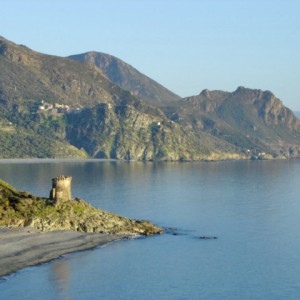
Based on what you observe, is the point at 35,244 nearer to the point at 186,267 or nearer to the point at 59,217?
the point at 59,217

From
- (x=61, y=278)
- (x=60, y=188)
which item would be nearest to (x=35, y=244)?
(x=60, y=188)

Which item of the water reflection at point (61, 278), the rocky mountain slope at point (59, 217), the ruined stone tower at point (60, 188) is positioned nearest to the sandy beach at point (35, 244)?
the rocky mountain slope at point (59, 217)

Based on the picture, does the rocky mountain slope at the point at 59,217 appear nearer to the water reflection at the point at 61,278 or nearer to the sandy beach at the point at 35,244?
the sandy beach at the point at 35,244

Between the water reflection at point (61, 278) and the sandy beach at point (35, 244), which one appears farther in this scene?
the sandy beach at point (35, 244)

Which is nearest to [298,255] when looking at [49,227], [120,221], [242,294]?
[242,294]

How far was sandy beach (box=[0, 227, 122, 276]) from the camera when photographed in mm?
97856

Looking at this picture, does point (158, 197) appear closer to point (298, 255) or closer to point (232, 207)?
point (232, 207)

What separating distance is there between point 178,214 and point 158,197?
4000cm

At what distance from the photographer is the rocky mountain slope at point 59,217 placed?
385 ft

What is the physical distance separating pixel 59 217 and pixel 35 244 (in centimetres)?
1348

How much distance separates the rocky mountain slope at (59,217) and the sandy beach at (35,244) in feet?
8.17

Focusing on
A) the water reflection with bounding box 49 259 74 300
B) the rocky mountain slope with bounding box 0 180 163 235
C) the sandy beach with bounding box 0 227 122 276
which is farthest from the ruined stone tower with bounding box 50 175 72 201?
the water reflection with bounding box 49 259 74 300

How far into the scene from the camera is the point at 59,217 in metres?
121

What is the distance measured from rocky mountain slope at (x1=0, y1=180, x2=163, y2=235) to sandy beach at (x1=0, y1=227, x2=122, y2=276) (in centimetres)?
249
